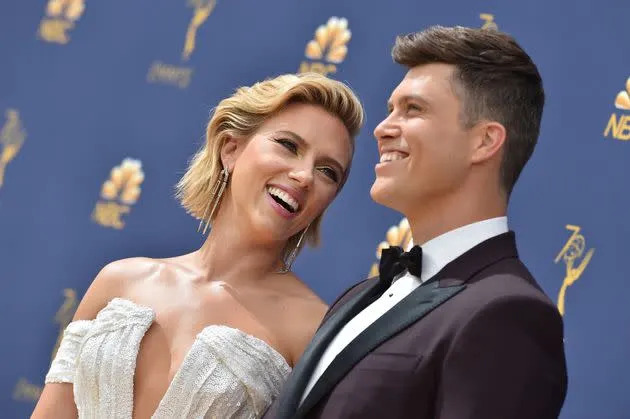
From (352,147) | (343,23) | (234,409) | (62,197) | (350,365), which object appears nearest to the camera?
(350,365)

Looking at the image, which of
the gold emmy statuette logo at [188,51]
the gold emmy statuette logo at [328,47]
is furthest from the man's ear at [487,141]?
the gold emmy statuette logo at [188,51]

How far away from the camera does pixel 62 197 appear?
149 inches

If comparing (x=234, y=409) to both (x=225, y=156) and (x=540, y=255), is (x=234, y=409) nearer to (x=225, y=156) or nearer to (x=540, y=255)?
(x=225, y=156)

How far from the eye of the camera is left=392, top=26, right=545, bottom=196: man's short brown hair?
81.0 inches

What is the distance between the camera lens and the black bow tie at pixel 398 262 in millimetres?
2043

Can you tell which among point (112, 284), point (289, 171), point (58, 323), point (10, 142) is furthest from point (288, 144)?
point (10, 142)

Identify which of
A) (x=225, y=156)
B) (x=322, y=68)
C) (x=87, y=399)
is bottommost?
(x=87, y=399)

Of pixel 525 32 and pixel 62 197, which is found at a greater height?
pixel 525 32

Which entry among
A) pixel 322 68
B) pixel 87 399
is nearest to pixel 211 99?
pixel 322 68

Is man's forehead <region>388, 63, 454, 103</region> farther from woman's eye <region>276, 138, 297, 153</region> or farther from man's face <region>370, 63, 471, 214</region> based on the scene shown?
woman's eye <region>276, 138, 297, 153</region>

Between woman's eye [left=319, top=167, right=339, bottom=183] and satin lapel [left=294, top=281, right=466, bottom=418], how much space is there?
768 millimetres

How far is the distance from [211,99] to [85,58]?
20.6 inches

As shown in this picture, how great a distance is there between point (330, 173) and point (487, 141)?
0.75 metres

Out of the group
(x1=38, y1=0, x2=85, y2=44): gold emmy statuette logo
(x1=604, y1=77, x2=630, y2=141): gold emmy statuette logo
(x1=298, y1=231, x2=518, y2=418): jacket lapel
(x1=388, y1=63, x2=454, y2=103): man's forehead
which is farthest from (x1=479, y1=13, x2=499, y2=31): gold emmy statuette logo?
(x1=38, y1=0, x2=85, y2=44): gold emmy statuette logo
